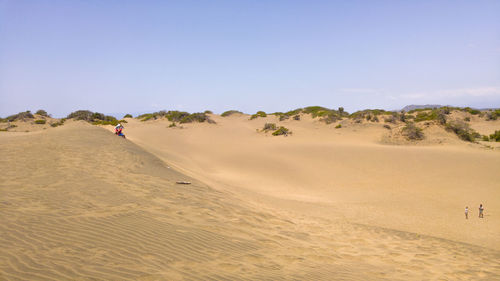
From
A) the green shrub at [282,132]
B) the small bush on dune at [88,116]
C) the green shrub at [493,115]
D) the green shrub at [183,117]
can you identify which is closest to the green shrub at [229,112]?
the green shrub at [183,117]

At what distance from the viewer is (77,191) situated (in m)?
6.90

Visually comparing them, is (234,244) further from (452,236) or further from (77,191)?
(452,236)

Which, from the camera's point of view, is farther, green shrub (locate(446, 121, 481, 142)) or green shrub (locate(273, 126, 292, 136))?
green shrub (locate(273, 126, 292, 136))

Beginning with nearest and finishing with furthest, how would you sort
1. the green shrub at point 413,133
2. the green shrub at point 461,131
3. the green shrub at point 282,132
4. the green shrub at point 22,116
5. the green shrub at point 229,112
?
1. the green shrub at point 461,131
2. the green shrub at point 413,133
3. the green shrub at point 282,132
4. the green shrub at point 22,116
5. the green shrub at point 229,112

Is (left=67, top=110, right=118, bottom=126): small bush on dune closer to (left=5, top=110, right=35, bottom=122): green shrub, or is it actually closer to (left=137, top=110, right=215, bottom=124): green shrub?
Answer: (left=5, top=110, right=35, bottom=122): green shrub

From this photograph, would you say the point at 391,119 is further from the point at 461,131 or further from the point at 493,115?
the point at 493,115

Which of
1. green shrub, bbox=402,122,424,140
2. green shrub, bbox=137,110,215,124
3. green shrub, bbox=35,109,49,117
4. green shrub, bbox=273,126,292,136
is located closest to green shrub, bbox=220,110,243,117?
green shrub, bbox=137,110,215,124

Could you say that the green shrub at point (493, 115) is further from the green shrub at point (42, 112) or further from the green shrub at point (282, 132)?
the green shrub at point (42, 112)

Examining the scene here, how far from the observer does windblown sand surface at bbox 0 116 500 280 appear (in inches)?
167

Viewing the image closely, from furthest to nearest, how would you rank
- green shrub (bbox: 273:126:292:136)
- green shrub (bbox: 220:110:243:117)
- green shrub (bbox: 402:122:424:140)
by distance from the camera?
green shrub (bbox: 220:110:243:117)
green shrub (bbox: 273:126:292:136)
green shrub (bbox: 402:122:424:140)

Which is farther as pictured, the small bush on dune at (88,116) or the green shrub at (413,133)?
the small bush on dune at (88,116)

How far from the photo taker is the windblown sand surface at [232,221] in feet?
13.9

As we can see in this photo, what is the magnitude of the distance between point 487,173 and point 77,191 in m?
17.0

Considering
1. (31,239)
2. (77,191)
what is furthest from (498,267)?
(77,191)
